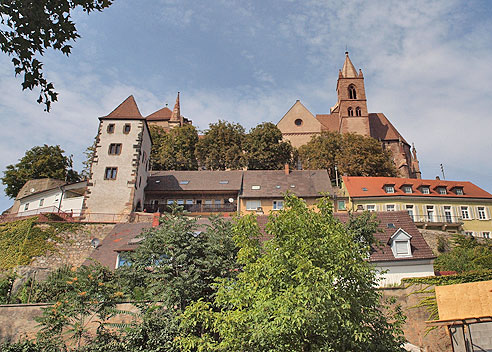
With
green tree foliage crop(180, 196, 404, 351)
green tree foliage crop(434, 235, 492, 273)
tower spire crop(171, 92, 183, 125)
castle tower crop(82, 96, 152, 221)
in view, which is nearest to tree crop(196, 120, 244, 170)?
castle tower crop(82, 96, 152, 221)

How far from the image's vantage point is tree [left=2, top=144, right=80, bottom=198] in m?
44.4

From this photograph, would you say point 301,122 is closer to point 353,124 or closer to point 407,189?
point 353,124

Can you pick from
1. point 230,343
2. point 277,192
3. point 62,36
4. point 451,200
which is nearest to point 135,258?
point 230,343

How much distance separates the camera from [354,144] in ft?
154

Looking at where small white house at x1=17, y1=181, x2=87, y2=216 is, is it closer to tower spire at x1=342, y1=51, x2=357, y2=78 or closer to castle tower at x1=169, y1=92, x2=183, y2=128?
castle tower at x1=169, y1=92, x2=183, y2=128

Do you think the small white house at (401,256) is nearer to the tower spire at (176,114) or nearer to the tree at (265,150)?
the tree at (265,150)

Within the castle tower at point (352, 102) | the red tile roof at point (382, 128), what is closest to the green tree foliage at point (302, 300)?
the castle tower at point (352, 102)

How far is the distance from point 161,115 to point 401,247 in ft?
189

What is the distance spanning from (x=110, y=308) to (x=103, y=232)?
1739 centimetres

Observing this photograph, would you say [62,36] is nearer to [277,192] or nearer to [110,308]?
[110,308]

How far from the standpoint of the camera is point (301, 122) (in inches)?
2416

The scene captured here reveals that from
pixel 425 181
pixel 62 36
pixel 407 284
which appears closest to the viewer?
pixel 62 36

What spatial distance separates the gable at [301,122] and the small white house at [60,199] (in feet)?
108

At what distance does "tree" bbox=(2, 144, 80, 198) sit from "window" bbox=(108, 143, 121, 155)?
35.7ft
